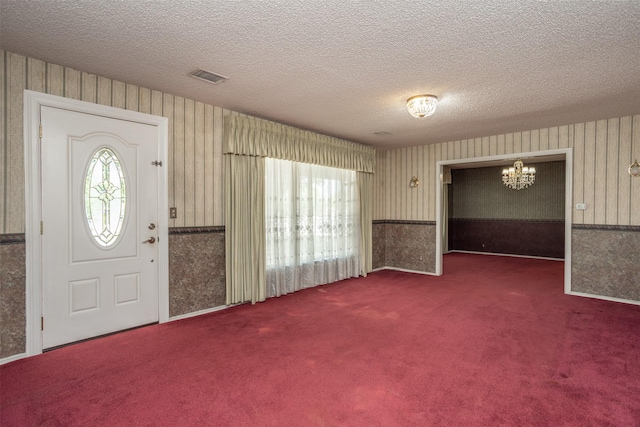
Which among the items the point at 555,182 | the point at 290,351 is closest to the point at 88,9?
the point at 290,351

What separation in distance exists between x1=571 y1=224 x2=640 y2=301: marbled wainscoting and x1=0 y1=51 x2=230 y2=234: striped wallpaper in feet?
16.9

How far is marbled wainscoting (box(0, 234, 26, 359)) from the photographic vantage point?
2.71 meters

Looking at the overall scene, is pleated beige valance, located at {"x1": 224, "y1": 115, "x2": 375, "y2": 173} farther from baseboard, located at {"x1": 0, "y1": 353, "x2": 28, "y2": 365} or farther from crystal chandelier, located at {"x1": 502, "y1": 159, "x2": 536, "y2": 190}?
crystal chandelier, located at {"x1": 502, "y1": 159, "x2": 536, "y2": 190}

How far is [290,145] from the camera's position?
491 cm

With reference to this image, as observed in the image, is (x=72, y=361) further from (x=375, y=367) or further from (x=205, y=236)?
(x=375, y=367)

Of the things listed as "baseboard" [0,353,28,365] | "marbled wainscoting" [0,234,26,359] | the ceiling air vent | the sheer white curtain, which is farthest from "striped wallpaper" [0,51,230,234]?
"baseboard" [0,353,28,365]

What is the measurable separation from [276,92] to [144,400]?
3.01 metres

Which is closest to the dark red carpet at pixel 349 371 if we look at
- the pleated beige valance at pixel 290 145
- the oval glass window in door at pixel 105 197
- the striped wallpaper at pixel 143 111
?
the oval glass window in door at pixel 105 197

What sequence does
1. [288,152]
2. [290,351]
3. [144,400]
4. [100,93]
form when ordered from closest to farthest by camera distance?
[144,400], [290,351], [100,93], [288,152]

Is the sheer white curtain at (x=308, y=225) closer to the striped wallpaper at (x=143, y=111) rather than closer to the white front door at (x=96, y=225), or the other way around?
the striped wallpaper at (x=143, y=111)

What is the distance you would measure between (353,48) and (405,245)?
4.91 metres

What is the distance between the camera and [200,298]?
4.01m

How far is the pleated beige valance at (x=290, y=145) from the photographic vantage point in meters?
4.28

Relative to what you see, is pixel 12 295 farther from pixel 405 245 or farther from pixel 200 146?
pixel 405 245
